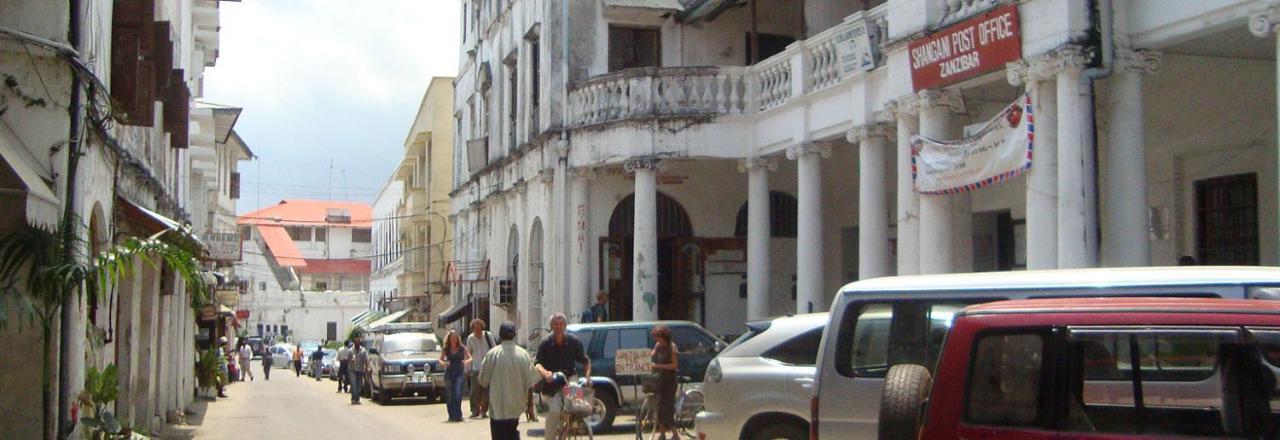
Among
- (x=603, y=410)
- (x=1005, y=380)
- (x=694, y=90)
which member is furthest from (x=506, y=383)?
(x=694, y=90)

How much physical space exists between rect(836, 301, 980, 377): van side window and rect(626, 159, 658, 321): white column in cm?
1398

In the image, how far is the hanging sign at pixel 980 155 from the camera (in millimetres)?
13703

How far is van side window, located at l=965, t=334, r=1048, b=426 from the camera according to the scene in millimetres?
5371

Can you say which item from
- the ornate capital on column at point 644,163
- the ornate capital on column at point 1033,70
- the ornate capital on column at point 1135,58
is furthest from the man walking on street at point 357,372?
the ornate capital on column at point 1135,58

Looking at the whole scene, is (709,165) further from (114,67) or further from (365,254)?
(365,254)

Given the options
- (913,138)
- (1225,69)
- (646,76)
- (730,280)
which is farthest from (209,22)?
(1225,69)

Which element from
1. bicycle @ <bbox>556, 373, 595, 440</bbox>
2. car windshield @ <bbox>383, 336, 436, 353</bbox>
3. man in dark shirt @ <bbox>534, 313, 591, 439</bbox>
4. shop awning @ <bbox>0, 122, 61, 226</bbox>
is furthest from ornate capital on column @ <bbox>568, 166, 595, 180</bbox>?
shop awning @ <bbox>0, 122, 61, 226</bbox>

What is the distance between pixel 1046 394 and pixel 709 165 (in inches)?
776

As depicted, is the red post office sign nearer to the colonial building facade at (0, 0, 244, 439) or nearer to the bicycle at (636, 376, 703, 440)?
the bicycle at (636, 376, 703, 440)

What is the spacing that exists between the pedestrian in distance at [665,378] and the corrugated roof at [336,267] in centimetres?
8793

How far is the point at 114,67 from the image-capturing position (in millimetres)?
12836

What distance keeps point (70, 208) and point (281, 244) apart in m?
86.6

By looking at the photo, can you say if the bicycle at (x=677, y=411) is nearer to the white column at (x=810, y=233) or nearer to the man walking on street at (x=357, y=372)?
the white column at (x=810, y=233)

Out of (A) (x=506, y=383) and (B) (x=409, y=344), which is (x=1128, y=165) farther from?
(B) (x=409, y=344)
